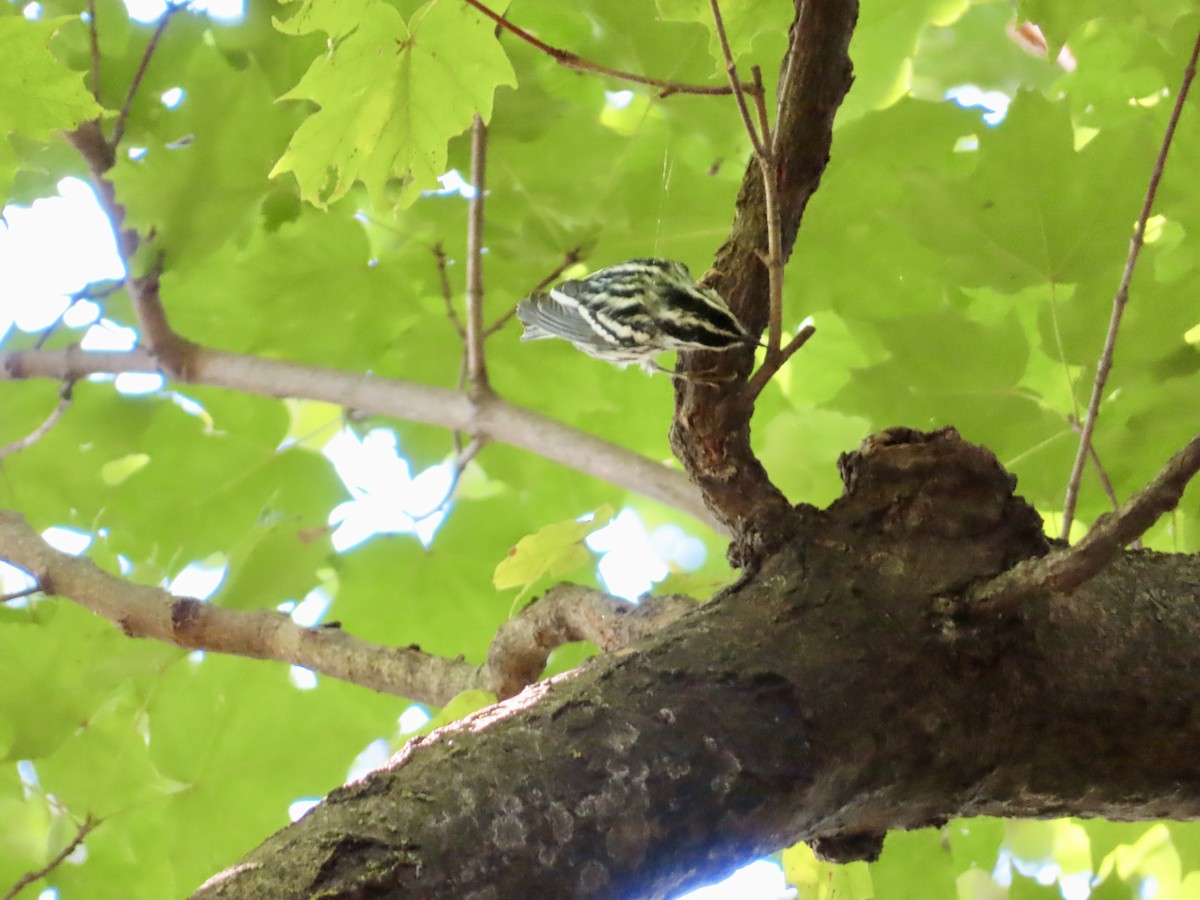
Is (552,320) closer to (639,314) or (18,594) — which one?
(639,314)

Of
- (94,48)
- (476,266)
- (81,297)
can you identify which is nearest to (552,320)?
(476,266)

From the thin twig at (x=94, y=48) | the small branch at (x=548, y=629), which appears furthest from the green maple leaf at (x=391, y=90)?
the thin twig at (x=94, y=48)

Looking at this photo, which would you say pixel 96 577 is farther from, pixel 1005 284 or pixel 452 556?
pixel 1005 284

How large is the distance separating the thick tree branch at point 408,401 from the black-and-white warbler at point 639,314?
0.14 m

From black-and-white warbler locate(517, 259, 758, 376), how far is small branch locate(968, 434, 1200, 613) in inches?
10.9

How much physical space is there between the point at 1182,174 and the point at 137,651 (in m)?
1.45

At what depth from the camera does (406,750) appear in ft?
1.93

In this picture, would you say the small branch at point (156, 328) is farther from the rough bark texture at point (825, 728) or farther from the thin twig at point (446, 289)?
the rough bark texture at point (825, 728)

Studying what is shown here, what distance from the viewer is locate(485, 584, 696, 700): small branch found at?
983 millimetres

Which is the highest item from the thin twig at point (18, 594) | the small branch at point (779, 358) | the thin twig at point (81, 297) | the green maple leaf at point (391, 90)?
the thin twig at point (81, 297)

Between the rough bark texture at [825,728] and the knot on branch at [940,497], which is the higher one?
the knot on branch at [940,497]

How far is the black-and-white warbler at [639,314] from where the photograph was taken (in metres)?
0.78

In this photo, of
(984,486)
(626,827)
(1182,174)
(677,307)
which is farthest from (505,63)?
(1182,174)

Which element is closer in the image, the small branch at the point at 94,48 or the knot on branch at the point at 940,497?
the knot on branch at the point at 940,497
